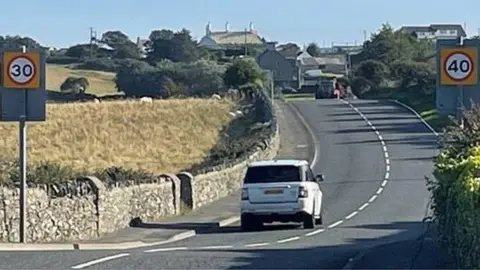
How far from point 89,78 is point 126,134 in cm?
5669

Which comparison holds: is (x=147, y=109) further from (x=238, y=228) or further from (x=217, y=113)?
(x=238, y=228)

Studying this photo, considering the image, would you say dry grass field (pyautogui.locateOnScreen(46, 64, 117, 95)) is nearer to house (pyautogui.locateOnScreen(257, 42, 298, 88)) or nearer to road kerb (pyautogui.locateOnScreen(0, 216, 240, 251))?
house (pyautogui.locateOnScreen(257, 42, 298, 88))

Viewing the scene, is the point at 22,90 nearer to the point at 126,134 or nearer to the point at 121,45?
the point at 126,134

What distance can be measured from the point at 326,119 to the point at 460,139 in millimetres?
60329

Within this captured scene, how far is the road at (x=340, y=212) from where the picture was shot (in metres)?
18.3

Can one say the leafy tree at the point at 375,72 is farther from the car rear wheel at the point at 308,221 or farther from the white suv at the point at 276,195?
the white suv at the point at 276,195

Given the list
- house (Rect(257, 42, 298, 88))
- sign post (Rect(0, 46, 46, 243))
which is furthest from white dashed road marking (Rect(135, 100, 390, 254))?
house (Rect(257, 42, 298, 88))

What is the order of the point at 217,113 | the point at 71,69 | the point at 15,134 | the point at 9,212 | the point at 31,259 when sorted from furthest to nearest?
the point at 71,69 < the point at 217,113 < the point at 15,134 < the point at 9,212 < the point at 31,259

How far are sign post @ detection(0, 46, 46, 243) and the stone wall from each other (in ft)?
2.07

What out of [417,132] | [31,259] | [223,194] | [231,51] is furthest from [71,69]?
[31,259]

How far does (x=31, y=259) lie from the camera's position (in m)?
18.2

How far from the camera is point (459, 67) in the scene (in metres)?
19.1

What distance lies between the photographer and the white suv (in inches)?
1149

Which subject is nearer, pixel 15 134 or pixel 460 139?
pixel 460 139
